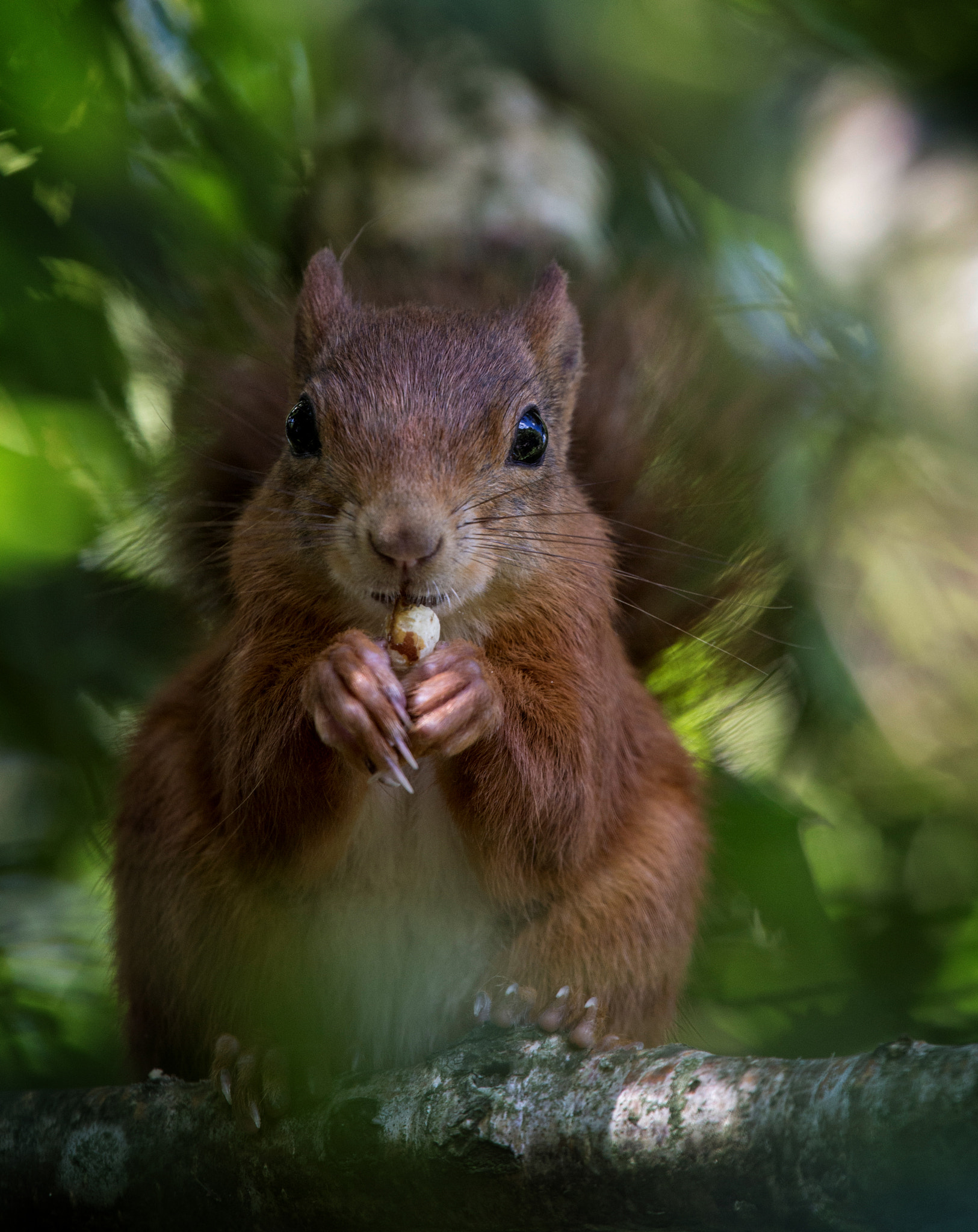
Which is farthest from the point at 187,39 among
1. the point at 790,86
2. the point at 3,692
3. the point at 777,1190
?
the point at 777,1190

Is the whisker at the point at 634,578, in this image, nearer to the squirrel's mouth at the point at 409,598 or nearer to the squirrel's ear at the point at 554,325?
the squirrel's mouth at the point at 409,598

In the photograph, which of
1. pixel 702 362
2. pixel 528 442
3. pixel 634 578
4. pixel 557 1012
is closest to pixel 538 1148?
pixel 557 1012

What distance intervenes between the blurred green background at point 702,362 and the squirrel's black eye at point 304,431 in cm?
32

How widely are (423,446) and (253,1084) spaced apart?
1.12 m

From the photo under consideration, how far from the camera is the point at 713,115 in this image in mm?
2537

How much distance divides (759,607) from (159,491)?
4.32 feet

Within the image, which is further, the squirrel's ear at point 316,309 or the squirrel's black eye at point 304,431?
the squirrel's ear at point 316,309

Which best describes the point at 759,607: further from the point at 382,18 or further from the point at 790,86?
the point at 382,18

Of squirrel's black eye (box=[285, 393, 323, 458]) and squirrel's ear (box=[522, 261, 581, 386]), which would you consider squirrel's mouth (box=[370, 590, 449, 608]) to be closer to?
squirrel's black eye (box=[285, 393, 323, 458])

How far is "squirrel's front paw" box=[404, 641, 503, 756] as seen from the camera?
1.79m

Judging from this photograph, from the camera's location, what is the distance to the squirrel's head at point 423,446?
74.5 inches

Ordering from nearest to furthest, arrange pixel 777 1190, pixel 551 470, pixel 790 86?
pixel 777 1190 → pixel 551 470 → pixel 790 86

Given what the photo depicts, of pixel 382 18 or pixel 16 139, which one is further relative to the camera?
pixel 382 18

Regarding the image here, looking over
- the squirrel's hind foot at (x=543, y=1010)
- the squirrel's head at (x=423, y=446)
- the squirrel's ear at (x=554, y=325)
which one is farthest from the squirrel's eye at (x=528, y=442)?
the squirrel's hind foot at (x=543, y=1010)
